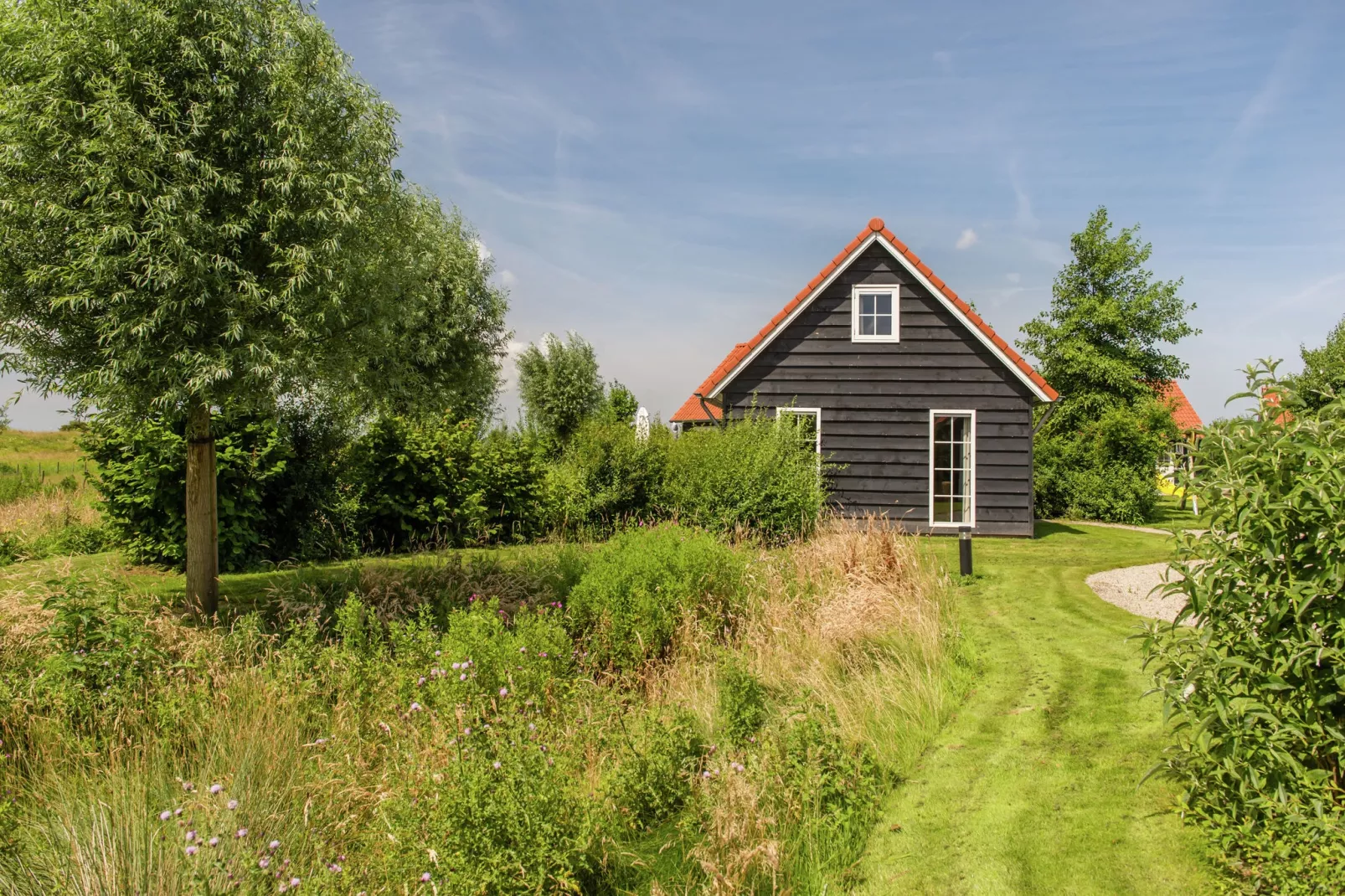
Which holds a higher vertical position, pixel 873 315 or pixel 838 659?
pixel 873 315

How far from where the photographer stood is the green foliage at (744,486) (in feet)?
43.7

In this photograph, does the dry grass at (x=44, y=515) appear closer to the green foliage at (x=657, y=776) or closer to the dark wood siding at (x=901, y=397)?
the green foliage at (x=657, y=776)

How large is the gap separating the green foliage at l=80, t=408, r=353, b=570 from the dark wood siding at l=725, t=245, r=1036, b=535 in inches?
333

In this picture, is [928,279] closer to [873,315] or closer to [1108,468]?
[873,315]

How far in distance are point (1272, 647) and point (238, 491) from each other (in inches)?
481

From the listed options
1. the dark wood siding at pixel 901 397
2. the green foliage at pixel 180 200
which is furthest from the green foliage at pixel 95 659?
the dark wood siding at pixel 901 397

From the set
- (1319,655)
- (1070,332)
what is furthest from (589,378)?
(1319,655)

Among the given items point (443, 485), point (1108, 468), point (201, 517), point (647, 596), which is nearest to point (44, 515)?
point (443, 485)

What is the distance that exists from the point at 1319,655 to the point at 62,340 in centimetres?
986

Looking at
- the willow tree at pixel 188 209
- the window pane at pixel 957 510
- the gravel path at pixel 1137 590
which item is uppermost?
the willow tree at pixel 188 209

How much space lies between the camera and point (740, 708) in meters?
5.77

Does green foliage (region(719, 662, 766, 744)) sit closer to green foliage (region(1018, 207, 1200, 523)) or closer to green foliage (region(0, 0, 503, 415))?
green foliage (region(0, 0, 503, 415))

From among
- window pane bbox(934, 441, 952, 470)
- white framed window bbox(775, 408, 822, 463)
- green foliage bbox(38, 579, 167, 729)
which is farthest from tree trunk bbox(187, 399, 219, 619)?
window pane bbox(934, 441, 952, 470)

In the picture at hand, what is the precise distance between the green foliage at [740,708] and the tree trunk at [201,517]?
569 cm
